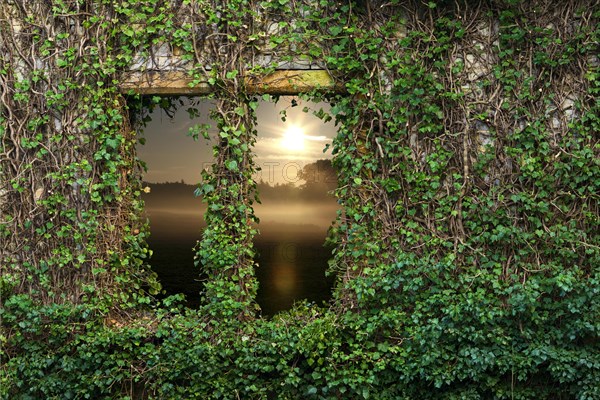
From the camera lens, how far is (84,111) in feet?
19.8

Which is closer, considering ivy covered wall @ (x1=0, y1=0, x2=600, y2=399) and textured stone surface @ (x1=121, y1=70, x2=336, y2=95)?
ivy covered wall @ (x1=0, y1=0, x2=600, y2=399)

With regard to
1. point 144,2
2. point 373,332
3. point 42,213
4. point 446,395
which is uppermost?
point 144,2

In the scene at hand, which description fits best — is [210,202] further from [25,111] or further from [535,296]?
[535,296]

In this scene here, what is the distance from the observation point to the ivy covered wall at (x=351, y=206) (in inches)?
216

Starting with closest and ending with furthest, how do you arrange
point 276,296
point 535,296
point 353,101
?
point 535,296, point 353,101, point 276,296

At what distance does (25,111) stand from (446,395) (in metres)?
4.70

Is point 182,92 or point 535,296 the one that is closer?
point 535,296

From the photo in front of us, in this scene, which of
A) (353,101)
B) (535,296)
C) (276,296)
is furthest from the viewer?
(276,296)

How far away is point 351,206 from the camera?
226 inches

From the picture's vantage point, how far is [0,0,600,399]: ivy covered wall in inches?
216

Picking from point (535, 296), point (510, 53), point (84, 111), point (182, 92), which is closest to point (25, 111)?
point (84, 111)

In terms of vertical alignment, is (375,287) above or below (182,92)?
below

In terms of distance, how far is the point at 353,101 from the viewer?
5.77 m

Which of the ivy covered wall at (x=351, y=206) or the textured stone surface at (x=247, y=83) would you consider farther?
the textured stone surface at (x=247, y=83)
